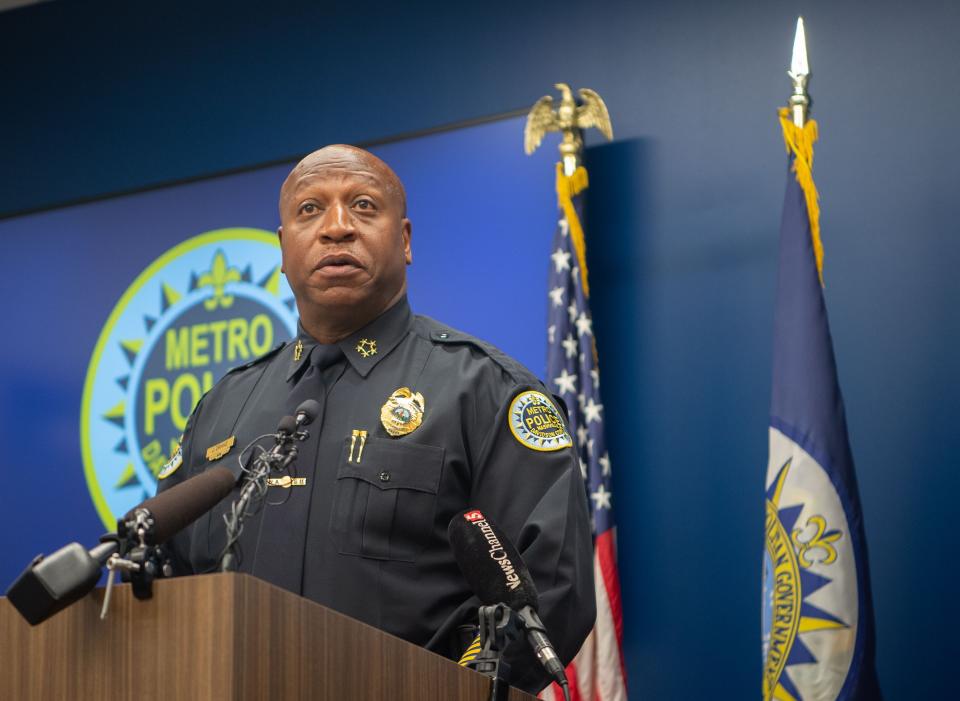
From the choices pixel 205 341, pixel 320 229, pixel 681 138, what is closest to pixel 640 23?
pixel 681 138

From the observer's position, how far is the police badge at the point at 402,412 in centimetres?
216

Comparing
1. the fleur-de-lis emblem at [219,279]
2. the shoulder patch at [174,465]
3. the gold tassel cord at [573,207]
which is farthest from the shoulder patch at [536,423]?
the fleur-de-lis emblem at [219,279]

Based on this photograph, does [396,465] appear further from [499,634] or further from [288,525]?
[499,634]

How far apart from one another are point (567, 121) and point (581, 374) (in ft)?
2.48

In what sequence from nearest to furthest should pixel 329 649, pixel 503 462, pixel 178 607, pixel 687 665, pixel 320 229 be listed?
pixel 178 607 → pixel 329 649 → pixel 503 462 → pixel 320 229 → pixel 687 665

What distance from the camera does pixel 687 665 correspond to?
391cm

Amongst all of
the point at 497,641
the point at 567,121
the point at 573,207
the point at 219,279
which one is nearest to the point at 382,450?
the point at 497,641

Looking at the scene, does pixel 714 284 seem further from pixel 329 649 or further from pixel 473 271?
pixel 329 649

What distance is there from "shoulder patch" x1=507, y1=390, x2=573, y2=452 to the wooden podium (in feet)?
1.72

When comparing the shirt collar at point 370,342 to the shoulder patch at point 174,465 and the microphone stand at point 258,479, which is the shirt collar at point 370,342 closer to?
the shoulder patch at point 174,465

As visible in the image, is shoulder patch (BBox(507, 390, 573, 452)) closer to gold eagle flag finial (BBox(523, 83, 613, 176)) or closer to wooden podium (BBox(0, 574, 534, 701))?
wooden podium (BBox(0, 574, 534, 701))

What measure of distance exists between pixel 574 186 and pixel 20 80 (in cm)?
283

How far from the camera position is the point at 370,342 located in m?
2.31

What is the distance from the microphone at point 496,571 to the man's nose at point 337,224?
27.7 inches
